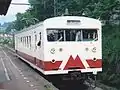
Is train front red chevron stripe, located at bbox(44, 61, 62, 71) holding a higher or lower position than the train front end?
lower

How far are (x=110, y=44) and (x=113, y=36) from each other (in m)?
2.85

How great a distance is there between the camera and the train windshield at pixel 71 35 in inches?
672

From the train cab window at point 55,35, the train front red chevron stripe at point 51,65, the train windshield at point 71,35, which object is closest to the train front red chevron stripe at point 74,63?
the train front red chevron stripe at point 51,65

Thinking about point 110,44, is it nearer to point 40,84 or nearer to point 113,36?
point 113,36

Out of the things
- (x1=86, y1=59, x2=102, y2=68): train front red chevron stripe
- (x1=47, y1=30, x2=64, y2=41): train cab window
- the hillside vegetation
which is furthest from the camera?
the hillside vegetation

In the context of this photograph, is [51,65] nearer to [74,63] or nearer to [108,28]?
[74,63]

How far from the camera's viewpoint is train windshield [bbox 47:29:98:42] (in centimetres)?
1708

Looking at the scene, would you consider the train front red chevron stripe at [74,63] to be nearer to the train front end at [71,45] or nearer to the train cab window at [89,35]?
the train front end at [71,45]

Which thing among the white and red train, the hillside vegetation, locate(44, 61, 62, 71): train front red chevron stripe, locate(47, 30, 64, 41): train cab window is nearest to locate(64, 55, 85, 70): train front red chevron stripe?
the white and red train

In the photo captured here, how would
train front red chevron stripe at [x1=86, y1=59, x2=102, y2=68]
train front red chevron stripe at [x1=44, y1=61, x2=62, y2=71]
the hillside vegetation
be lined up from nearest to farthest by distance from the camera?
train front red chevron stripe at [x1=44, y1=61, x2=62, y2=71] → train front red chevron stripe at [x1=86, y1=59, x2=102, y2=68] → the hillside vegetation

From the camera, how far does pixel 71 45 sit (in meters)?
17.2

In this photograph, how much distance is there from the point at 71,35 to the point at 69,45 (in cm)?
51

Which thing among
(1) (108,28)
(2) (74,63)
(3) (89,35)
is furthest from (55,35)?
(1) (108,28)

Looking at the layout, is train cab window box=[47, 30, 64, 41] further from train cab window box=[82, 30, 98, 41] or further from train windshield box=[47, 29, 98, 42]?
train cab window box=[82, 30, 98, 41]
